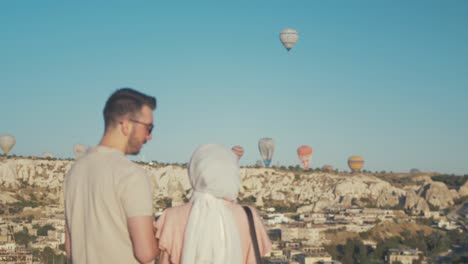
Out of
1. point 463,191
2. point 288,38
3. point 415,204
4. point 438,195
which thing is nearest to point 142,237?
point 288,38

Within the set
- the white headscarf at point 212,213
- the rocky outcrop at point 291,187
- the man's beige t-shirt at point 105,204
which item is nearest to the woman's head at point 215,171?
the white headscarf at point 212,213

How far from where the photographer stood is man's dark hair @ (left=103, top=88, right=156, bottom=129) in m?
2.31

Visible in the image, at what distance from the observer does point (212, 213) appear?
2.29 meters

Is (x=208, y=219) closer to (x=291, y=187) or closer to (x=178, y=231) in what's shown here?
(x=178, y=231)

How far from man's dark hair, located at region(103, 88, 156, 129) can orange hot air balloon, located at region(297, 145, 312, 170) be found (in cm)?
5887

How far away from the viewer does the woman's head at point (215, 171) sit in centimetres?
227

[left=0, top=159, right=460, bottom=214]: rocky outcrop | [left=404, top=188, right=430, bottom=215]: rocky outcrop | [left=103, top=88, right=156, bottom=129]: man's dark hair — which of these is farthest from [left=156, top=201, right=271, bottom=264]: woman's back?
[left=0, top=159, right=460, bottom=214]: rocky outcrop

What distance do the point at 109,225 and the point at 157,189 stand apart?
191 ft

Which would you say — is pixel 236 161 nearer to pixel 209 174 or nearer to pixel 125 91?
pixel 209 174

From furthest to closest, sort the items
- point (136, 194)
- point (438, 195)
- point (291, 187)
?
point (291, 187), point (438, 195), point (136, 194)

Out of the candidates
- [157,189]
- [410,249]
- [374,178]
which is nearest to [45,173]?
[157,189]

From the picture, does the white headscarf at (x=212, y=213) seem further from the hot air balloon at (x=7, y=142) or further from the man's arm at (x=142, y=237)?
the hot air balloon at (x=7, y=142)

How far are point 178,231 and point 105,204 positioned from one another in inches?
9.0

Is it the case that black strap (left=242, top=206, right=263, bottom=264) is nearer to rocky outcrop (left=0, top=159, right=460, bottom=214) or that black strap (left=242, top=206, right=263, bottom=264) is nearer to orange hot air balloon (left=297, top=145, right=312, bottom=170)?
rocky outcrop (left=0, top=159, right=460, bottom=214)
